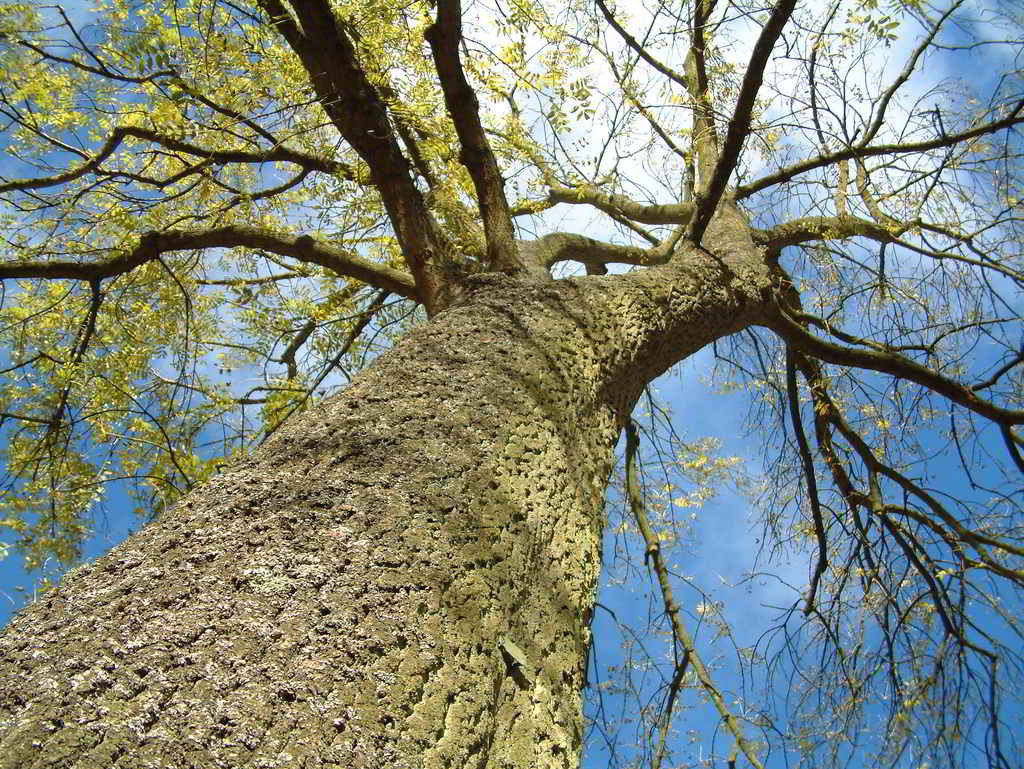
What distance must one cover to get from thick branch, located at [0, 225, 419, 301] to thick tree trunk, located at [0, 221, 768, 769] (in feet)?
4.83

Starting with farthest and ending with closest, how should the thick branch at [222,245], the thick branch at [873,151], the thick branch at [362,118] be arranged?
1. the thick branch at [873,151]
2. the thick branch at [222,245]
3. the thick branch at [362,118]

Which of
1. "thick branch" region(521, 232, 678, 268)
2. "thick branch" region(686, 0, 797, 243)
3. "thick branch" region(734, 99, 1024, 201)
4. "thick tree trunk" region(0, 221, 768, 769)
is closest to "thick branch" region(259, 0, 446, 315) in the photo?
"thick branch" region(521, 232, 678, 268)

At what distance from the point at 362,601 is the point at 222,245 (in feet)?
8.39

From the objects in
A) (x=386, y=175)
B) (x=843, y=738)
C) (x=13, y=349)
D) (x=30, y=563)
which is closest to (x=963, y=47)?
(x=386, y=175)

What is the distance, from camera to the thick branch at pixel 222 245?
9.60 ft

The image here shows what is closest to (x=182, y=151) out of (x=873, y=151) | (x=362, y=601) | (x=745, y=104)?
(x=745, y=104)

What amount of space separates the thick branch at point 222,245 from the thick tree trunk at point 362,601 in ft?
4.83

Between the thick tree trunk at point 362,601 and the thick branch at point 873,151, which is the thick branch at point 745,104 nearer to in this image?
the thick branch at point 873,151

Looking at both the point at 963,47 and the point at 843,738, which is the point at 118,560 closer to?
the point at 843,738

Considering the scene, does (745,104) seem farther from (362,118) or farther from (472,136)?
(362,118)

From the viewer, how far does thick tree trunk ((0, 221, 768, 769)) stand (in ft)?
2.70

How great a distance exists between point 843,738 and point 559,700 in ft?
9.12

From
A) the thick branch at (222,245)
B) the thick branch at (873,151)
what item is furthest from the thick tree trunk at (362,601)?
the thick branch at (873,151)

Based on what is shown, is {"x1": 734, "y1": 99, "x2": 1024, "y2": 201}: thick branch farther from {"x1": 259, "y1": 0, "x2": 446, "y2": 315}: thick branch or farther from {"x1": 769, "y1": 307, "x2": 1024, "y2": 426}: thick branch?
{"x1": 259, "y1": 0, "x2": 446, "y2": 315}: thick branch
